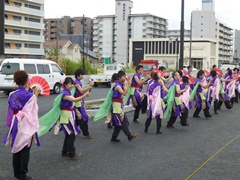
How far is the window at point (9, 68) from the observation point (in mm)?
17859

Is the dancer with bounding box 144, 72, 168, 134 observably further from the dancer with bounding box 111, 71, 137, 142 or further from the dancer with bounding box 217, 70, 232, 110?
the dancer with bounding box 217, 70, 232, 110

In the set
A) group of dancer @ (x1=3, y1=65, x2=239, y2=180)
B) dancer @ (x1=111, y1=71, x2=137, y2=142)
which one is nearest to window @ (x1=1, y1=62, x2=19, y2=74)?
group of dancer @ (x1=3, y1=65, x2=239, y2=180)

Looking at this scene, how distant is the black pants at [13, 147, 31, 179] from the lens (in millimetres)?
5285

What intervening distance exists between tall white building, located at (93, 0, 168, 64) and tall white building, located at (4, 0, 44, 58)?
3814 cm

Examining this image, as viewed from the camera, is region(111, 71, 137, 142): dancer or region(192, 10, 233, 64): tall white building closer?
region(111, 71, 137, 142): dancer

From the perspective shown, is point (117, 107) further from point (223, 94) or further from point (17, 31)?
point (17, 31)

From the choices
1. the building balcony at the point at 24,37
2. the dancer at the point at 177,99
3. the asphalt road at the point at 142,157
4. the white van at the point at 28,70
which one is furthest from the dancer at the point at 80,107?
the building balcony at the point at 24,37

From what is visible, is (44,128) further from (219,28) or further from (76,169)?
(219,28)

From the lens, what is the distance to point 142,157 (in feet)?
22.4

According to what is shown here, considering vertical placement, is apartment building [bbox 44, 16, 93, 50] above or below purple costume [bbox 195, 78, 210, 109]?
above

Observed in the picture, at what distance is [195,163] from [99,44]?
328 feet

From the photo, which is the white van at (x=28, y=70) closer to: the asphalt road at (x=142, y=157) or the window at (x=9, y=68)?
the window at (x=9, y=68)

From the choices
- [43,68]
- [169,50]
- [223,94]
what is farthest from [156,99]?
[169,50]

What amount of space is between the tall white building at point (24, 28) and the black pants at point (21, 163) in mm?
51595
